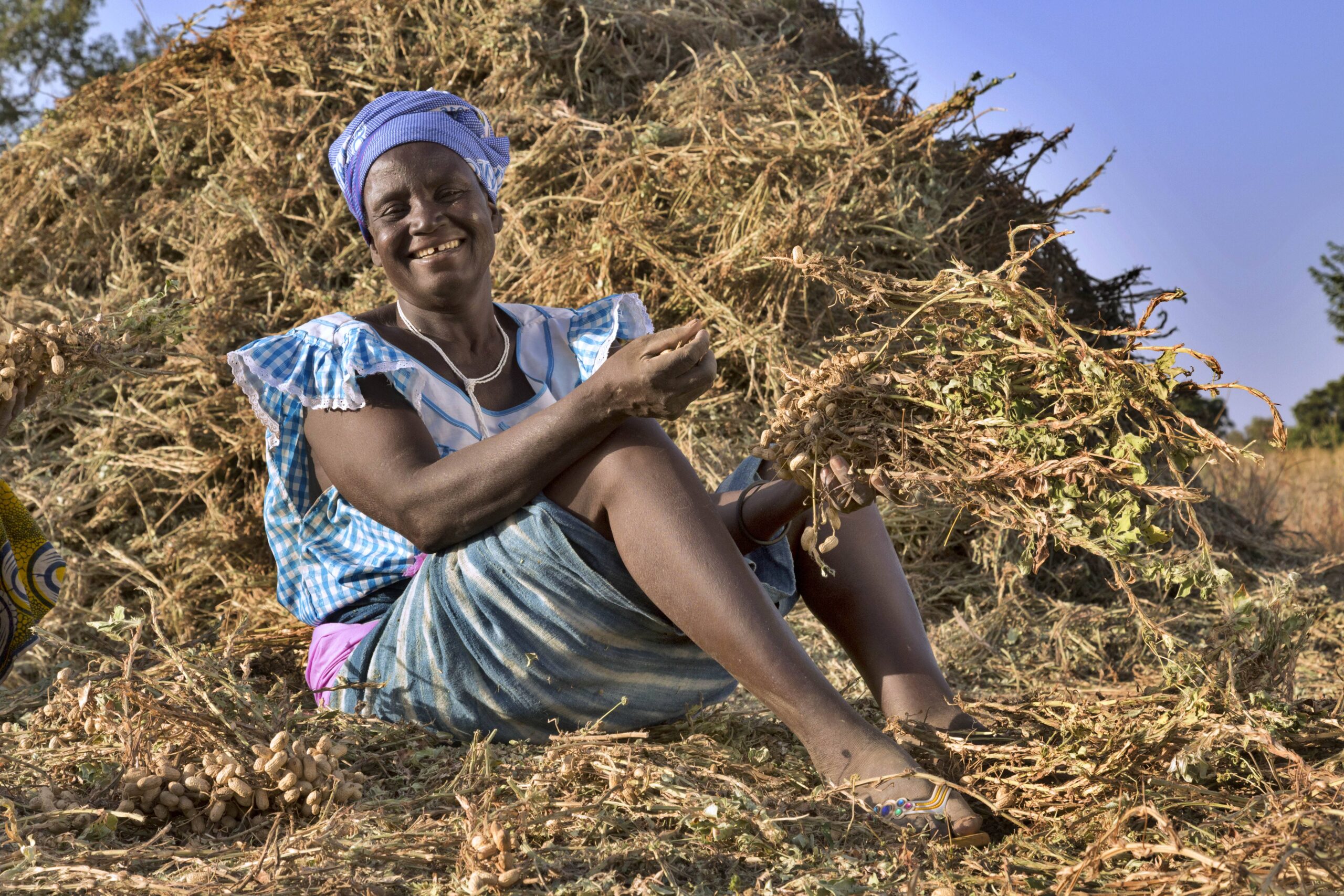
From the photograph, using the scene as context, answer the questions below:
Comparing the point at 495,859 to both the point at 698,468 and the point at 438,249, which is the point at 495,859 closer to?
the point at 438,249

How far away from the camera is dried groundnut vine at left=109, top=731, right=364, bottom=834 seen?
1775 millimetres

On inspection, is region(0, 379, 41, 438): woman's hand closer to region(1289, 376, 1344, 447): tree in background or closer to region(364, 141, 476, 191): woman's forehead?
region(364, 141, 476, 191): woman's forehead

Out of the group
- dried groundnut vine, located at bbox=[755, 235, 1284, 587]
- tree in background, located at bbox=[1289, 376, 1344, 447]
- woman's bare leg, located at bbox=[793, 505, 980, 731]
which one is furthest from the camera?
tree in background, located at bbox=[1289, 376, 1344, 447]

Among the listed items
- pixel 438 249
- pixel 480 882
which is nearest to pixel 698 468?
pixel 438 249

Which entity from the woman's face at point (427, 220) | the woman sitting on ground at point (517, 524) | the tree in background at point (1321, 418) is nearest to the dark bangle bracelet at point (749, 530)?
the woman sitting on ground at point (517, 524)

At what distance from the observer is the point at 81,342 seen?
6.52ft

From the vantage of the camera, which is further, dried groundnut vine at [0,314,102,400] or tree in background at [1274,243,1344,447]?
tree in background at [1274,243,1344,447]

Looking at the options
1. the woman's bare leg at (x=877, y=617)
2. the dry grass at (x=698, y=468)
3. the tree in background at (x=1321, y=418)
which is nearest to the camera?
the dry grass at (x=698, y=468)

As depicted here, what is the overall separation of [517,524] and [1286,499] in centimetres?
401

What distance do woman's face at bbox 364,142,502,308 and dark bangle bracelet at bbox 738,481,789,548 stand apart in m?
0.70

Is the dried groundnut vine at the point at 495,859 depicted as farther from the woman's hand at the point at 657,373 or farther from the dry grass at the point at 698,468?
the woman's hand at the point at 657,373

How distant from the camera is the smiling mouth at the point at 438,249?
→ 7.61 feet

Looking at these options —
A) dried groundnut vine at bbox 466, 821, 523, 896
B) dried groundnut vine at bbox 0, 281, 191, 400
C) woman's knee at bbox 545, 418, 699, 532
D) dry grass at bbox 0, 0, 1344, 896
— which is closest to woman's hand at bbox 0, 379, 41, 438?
dried groundnut vine at bbox 0, 281, 191, 400

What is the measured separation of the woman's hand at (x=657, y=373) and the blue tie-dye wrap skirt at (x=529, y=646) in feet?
0.74
